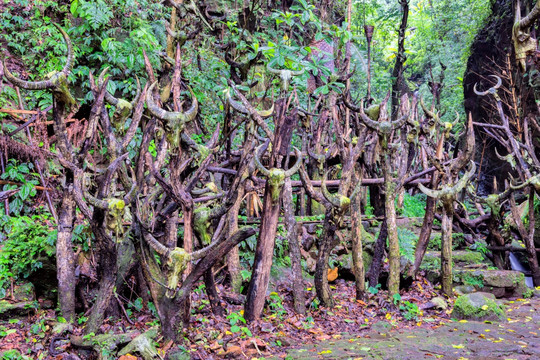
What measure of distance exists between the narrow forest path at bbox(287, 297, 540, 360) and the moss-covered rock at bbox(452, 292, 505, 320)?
13 cm

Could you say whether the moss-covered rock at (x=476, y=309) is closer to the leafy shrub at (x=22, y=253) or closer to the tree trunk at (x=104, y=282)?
the tree trunk at (x=104, y=282)

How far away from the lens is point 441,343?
5.42 meters

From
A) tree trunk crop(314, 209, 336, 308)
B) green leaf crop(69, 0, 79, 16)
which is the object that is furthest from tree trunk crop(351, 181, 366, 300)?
green leaf crop(69, 0, 79, 16)

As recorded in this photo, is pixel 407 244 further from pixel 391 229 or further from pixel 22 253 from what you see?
pixel 22 253

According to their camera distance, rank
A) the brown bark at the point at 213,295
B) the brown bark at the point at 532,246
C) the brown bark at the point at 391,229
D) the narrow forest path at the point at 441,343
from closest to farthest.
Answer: the narrow forest path at the point at 441,343
the brown bark at the point at 213,295
the brown bark at the point at 391,229
the brown bark at the point at 532,246

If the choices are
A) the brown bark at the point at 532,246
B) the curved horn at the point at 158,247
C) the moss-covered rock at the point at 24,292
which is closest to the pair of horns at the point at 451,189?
the brown bark at the point at 532,246

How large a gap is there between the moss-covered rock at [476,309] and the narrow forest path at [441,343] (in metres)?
0.13

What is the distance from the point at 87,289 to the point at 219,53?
8.61 meters

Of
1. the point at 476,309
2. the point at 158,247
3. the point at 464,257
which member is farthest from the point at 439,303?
the point at 158,247

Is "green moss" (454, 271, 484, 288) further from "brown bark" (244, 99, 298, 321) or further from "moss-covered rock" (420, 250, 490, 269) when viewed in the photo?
"brown bark" (244, 99, 298, 321)

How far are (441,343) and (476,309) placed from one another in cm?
157

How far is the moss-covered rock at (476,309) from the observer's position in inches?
258

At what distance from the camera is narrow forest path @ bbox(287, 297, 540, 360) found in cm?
493

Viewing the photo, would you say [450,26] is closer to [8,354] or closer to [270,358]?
[270,358]
